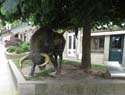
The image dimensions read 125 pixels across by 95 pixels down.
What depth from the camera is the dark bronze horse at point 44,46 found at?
7.03m

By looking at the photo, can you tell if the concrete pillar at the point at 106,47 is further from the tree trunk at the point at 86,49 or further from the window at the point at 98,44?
the tree trunk at the point at 86,49

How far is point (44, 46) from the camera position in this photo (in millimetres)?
7152

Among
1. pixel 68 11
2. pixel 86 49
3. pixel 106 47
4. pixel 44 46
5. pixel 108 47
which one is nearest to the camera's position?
pixel 68 11

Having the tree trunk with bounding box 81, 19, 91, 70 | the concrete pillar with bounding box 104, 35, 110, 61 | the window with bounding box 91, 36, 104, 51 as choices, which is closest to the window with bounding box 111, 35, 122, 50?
the concrete pillar with bounding box 104, 35, 110, 61

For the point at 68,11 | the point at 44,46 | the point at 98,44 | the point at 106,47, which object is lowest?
the point at 106,47

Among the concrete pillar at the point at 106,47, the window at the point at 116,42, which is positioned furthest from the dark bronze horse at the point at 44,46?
the concrete pillar at the point at 106,47

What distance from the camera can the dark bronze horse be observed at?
23.1 feet

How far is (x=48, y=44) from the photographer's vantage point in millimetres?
7316

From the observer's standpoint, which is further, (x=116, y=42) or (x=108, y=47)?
(x=108, y=47)

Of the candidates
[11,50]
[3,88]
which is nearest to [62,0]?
[3,88]

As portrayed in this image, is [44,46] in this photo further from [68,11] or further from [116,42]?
[116,42]

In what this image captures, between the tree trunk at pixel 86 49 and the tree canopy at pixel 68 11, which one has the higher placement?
the tree canopy at pixel 68 11

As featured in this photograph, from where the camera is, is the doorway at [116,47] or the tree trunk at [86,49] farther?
the doorway at [116,47]

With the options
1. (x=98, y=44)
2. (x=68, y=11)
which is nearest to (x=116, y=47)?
(x=98, y=44)
